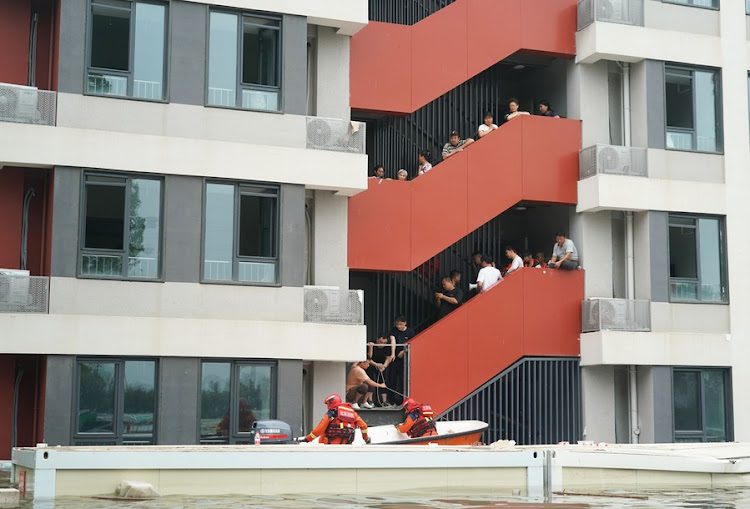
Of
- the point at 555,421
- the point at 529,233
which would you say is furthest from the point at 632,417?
the point at 529,233

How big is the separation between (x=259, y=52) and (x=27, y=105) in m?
5.14

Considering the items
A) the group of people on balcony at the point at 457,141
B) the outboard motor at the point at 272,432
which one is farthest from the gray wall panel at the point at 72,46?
the outboard motor at the point at 272,432

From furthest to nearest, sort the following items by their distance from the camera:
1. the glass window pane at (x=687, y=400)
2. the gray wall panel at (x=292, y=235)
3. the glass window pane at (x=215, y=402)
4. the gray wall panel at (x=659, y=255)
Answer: the gray wall panel at (x=659, y=255) → the glass window pane at (x=687, y=400) → the gray wall panel at (x=292, y=235) → the glass window pane at (x=215, y=402)

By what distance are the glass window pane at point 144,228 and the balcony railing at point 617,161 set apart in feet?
36.6

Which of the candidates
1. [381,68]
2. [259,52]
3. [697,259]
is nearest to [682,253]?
[697,259]

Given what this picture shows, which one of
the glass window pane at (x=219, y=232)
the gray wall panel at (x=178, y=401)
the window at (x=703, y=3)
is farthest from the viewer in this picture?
the window at (x=703, y=3)

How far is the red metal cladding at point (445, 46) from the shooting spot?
1148 inches

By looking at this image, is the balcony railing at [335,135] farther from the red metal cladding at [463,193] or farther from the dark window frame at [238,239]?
the red metal cladding at [463,193]

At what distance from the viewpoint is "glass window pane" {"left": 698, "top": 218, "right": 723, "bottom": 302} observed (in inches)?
1202

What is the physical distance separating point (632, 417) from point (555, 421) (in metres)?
1.93

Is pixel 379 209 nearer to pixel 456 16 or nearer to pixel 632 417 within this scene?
pixel 456 16

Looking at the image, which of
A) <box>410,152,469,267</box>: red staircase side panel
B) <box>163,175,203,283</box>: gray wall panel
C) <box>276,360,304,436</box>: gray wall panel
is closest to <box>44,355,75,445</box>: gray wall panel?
<box>163,175,203,283</box>: gray wall panel

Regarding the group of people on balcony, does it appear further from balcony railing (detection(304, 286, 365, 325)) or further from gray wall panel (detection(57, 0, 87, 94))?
gray wall panel (detection(57, 0, 87, 94))

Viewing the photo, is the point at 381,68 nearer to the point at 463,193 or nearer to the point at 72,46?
the point at 463,193
